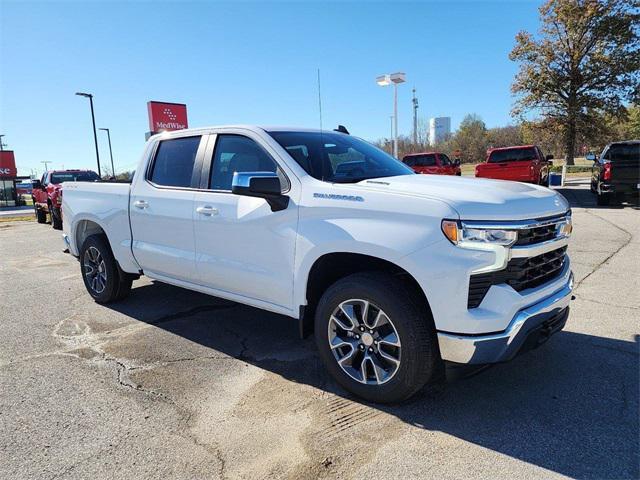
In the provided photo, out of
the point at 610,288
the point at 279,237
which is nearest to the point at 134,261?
the point at 279,237

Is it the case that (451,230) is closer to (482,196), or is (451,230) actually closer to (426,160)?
(482,196)

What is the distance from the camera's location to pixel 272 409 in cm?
317

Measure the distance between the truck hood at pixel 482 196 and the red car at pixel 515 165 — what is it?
14.6 meters

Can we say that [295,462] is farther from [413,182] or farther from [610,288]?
[610,288]

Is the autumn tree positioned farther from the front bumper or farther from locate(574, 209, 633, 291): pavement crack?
the front bumper

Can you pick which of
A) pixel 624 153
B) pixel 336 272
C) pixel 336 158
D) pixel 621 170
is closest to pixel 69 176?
pixel 336 158

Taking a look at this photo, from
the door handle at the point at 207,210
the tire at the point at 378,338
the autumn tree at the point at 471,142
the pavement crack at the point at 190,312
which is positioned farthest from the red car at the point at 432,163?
the autumn tree at the point at 471,142

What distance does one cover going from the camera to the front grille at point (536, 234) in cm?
281

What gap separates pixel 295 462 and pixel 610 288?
15.7 feet

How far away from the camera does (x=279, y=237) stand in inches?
137

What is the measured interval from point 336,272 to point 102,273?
3.43 meters

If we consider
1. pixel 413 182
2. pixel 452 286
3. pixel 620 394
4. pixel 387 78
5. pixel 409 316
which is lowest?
pixel 620 394

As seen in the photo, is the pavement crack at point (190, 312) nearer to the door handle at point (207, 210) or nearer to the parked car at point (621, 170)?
the door handle at point (207, 210)

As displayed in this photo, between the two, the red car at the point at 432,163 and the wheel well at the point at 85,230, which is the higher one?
the red car at the point at 432,163
